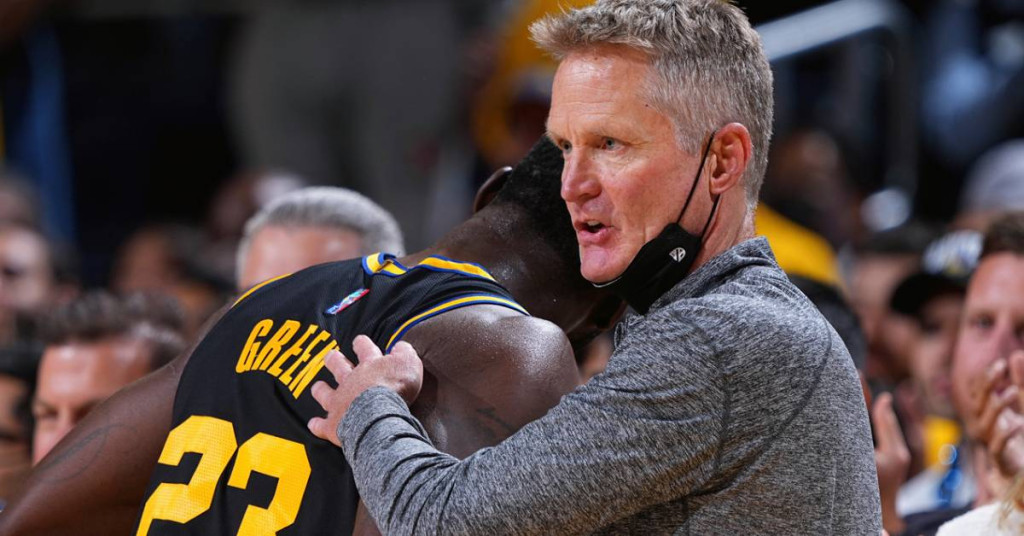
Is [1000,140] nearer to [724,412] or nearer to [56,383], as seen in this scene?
[56,383]

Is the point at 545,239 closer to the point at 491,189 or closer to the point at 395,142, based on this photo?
the point at 491,189

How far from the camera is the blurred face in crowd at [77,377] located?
402 centimetres

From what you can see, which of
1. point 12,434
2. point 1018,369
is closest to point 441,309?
point 1018,369

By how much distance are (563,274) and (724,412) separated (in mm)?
868

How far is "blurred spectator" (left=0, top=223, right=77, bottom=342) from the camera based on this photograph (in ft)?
20.9

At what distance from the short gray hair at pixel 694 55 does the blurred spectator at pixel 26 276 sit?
4.44 meters

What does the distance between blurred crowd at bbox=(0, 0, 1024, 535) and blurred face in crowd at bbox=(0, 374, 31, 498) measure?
196 millimetres

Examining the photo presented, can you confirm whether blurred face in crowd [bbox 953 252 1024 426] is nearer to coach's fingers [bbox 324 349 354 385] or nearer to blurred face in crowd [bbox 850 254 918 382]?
blurred face in crowd [bbox 850 254 918 382]

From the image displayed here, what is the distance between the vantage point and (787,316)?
2.10 metres

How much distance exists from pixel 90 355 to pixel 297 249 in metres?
0.66

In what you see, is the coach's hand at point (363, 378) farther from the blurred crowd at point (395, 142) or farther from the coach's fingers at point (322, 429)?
the blurred crowd at point (395, 142)

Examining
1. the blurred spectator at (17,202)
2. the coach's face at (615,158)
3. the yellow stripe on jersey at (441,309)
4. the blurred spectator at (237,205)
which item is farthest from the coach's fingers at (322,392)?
the blurred spectator at (17,202)

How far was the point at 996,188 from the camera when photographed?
645 cm

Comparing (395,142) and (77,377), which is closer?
(77,377)
